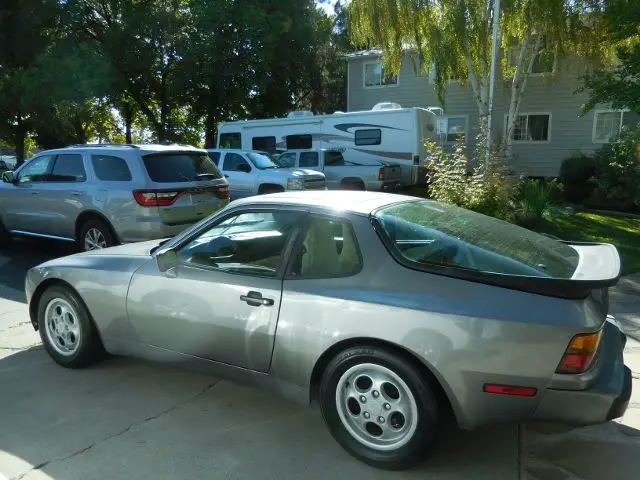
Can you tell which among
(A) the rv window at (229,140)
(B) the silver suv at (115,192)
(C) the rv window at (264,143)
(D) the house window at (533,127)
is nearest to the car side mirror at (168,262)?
(B) the silver suv at (115,192)

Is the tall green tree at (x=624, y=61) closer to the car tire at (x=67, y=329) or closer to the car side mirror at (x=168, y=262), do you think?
the car side mirror at (x=168, y=262)

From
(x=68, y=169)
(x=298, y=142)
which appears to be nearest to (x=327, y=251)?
(x=68, y=169)

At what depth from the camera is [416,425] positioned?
275 centimetres

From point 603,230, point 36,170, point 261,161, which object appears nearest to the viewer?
point 36,170

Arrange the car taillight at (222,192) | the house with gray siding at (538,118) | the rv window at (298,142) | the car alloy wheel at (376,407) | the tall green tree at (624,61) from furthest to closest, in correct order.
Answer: the house with gray siding at (538,118), the rv window at (298,142), the tall green tree at (624,61), the car taillight at (222,192), the car alloy wheel at (376,407)

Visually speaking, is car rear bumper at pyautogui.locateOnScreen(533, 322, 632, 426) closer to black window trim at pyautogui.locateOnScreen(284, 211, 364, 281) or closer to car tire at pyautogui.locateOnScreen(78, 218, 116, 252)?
black window trim at pyautogui.locateOnScreen(284, 211, 364, 281)

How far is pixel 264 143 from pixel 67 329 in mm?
15420

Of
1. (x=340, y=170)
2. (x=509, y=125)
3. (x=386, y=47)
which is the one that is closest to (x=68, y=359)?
(x=340, y=170)

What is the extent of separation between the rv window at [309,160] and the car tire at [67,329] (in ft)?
39.4

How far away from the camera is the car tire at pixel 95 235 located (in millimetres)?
7383

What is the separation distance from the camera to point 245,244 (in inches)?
139

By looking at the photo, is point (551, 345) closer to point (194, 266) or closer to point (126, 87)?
point (194, 266)

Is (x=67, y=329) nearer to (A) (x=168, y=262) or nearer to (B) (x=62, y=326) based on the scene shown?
(B) (x=62, y=326)

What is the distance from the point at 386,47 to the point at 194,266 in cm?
1358
